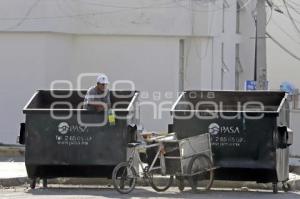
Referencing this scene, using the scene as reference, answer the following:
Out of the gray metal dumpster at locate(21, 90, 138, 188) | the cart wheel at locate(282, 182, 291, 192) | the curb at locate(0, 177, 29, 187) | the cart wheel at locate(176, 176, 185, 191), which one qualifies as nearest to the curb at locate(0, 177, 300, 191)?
the curb at locate(0, 177, 29, 187)

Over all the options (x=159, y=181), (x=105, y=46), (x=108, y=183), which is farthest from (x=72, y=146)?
(x=105, y=46)

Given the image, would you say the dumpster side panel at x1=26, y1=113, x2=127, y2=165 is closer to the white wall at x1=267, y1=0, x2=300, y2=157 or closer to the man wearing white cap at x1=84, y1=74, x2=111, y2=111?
the man wearing white cap at x1=84, y1=74, x2=111, y2=111

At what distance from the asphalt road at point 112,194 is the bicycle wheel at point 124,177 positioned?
0.40 feet

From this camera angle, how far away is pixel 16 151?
19312mm

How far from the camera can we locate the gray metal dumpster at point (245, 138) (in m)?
12.7

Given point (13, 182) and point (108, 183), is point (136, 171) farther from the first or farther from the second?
point (13, 182)

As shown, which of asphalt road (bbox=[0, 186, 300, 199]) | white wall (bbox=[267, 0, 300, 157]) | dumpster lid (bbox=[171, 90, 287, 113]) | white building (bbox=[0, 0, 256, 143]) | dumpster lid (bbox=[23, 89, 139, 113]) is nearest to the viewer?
asphalt road (bbox=[0, 186, 300, 199])

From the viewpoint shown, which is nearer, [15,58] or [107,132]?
[107,132]

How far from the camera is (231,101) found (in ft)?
47.0

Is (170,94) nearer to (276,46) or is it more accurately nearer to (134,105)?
(134,105)

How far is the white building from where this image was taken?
21.4 m

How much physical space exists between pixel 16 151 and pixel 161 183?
6.61 metres

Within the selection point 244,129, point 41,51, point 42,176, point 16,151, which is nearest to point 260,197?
point 244,129

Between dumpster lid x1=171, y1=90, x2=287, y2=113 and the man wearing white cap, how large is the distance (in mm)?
1483
